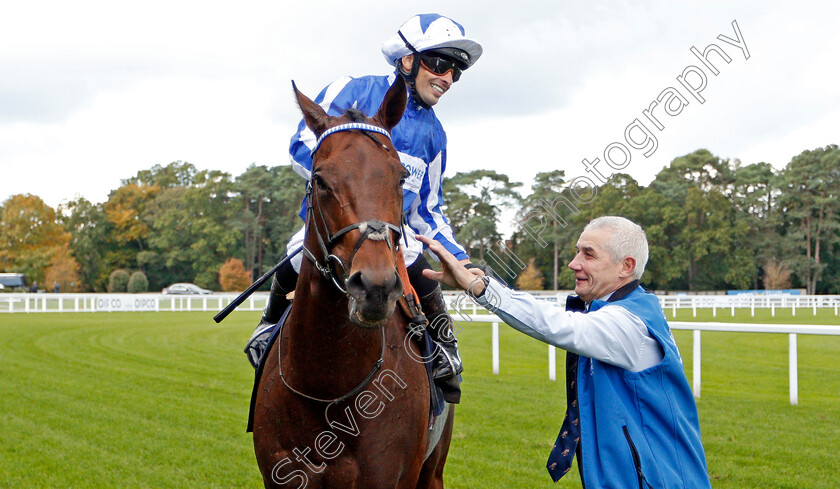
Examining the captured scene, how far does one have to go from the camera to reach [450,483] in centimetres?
503

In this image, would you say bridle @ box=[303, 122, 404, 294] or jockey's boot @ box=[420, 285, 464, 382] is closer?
bridle @ box=[303, 122, 404, 294]

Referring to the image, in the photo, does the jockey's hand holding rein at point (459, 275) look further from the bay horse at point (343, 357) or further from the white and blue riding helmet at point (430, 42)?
the white and blue riding helmet at point (430, 42)

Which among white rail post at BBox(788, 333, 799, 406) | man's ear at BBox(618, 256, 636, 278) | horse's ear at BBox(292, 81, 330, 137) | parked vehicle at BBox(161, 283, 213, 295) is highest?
horse's ear at BBox(292, 81, 330, 137)

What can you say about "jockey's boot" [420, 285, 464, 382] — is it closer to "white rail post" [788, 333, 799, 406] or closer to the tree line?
"white rail post" [788, 333, 799, 406]

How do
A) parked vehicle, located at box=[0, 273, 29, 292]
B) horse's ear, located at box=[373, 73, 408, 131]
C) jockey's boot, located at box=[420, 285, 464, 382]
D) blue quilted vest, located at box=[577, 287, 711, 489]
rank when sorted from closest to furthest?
blue quilted vest, located at box=[577, 287, 711, 489], horse's ear, located at box=[373, 73, 408, 131], jockey's boot, located at box=[420, 285, 464, 382], parked vehicle, located at box=[0, 273, 29, 292]

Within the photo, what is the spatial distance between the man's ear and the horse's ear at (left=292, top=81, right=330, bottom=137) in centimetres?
121

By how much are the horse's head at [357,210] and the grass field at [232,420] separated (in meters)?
3.28

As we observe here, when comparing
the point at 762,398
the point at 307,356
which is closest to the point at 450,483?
the point at 307,356

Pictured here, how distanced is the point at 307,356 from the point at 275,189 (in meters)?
56.1

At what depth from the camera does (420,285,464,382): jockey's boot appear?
3.11 meters

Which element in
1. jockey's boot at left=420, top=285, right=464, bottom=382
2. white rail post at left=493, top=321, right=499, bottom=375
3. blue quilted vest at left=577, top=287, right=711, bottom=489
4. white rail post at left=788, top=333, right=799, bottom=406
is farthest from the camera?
white rail post at left=493, top=321, right=499, bottom=375

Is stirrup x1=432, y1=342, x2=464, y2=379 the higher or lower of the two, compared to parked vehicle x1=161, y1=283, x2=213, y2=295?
higher

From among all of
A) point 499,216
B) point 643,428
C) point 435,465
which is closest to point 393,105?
point 643,428

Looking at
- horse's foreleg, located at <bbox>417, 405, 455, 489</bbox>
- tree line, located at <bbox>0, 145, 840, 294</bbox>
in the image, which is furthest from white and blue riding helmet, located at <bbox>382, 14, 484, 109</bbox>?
tree line, located at <bbox>0, 145, 840, 294</bbox>
